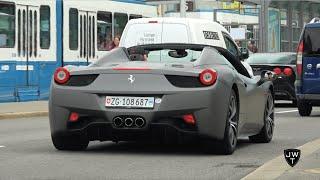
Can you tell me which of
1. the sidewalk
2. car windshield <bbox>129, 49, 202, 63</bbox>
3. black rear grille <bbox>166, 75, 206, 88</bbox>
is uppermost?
car windshield <bbox>129, 49, 202, 63</bbox>

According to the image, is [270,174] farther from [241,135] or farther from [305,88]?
[305,88]

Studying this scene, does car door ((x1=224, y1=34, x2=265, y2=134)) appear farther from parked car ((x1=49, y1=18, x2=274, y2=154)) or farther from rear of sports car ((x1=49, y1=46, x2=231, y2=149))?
rear of sports car ((x1=49, y1=46, x2=231, y2=149))

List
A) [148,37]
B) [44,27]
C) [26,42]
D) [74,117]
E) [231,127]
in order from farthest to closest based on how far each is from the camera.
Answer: [44,27] < [26,42] < [148,37] < [231,127] < [74,117]

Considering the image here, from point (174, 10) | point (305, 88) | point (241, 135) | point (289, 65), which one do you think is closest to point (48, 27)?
point (289, 65)

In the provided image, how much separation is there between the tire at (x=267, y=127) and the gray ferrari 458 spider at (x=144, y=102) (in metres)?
1.71

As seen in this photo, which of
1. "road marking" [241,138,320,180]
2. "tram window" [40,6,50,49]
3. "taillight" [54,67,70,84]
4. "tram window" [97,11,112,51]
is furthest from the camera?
"tram window" [97,11,112,51]

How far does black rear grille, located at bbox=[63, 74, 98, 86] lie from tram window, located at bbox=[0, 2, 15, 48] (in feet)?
38.0

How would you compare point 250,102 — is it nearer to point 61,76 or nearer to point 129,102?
point 129,102

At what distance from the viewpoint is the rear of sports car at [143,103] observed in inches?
363

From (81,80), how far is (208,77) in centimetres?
142

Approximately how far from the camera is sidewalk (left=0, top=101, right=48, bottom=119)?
59.2ft

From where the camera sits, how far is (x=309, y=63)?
58.1ft

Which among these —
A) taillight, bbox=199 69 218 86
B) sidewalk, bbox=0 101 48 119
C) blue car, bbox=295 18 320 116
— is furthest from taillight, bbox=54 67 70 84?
blue car, bbox=295 18 320 116

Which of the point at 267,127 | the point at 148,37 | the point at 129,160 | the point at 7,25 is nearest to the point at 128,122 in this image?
the point at 129,160
